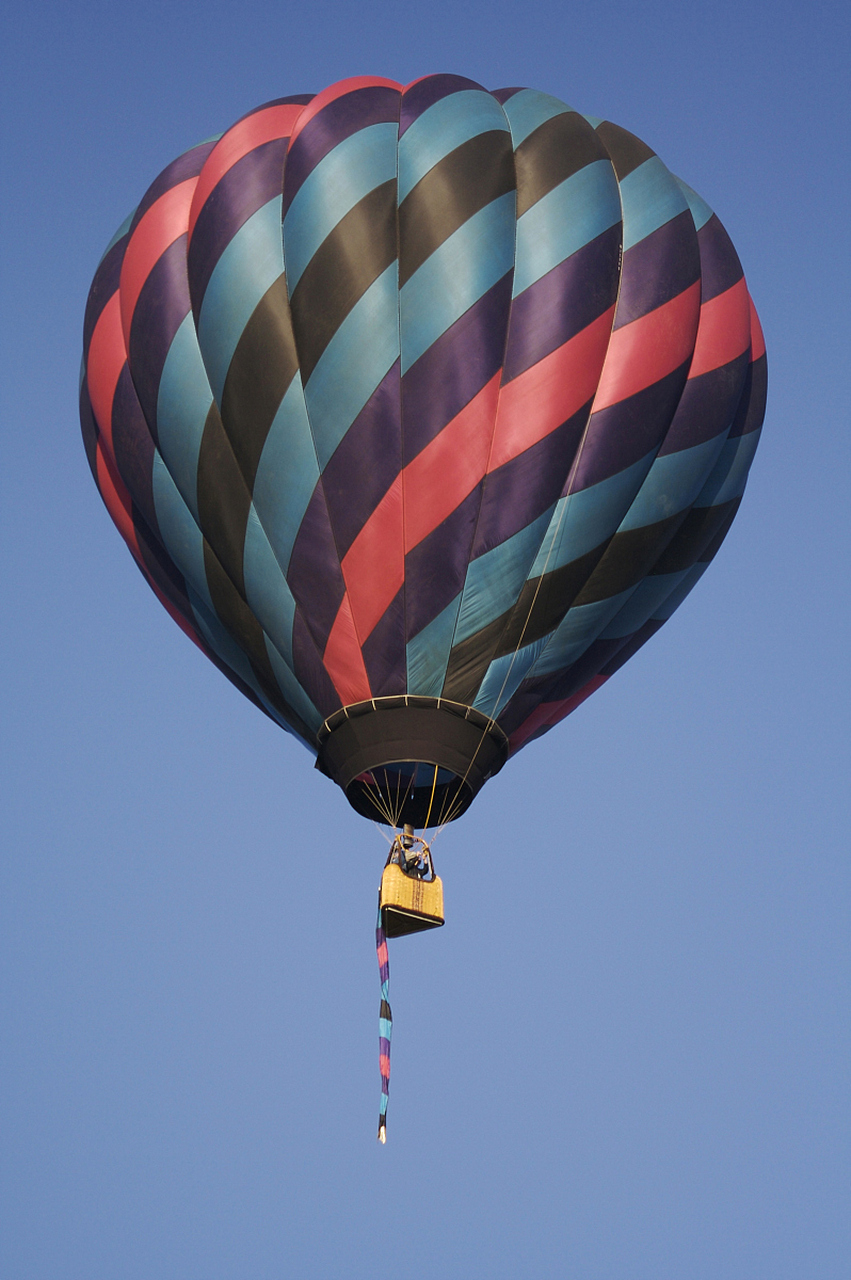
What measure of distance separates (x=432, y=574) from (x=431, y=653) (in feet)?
1.52

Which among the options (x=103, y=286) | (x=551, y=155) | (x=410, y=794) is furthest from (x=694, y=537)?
(x=103, y=286)

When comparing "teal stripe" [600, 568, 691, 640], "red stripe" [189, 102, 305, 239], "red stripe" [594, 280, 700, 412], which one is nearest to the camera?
"red stripe" [594, 280, 700, 412]

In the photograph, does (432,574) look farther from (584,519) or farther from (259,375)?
(259,375)

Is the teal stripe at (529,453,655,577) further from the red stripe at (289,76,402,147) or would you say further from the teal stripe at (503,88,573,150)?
the red stripe at (289,76,402,147)

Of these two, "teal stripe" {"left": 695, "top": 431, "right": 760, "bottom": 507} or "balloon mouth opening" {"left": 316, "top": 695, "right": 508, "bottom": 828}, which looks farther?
"teal stripe" {"left": 695, "top": 431, "right": 760, "bottom": 507}

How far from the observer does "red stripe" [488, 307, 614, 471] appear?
40.6 ft

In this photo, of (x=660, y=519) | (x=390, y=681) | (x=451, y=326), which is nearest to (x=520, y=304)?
(x=451, y=326)

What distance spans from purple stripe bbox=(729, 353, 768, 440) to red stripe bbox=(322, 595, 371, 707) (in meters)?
3.10

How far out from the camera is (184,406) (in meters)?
13.0

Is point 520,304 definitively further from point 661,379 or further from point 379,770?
point 379,770

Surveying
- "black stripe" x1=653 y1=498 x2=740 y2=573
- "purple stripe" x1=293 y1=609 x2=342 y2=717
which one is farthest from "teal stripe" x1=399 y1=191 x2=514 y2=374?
"black stripe" x1=653 y1=498 x2=740 y2=573

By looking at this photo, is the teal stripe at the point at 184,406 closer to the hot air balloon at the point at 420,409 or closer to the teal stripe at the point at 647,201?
the hot air balloon at the point at 420,409

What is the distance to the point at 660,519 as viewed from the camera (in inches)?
513

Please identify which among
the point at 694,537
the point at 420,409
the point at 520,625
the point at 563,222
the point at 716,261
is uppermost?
the point at 716,261
